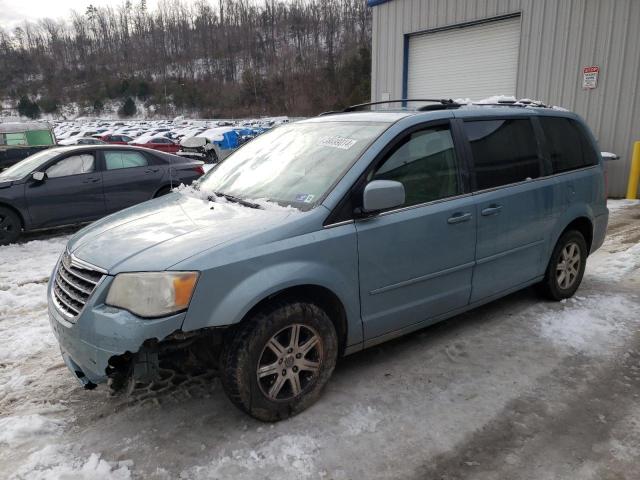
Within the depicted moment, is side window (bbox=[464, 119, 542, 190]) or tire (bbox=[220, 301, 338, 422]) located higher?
side window (bbox=[464, 119, 542, 190])

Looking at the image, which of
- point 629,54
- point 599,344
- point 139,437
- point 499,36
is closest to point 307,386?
point 139,437

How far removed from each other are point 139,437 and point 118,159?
21.3 feet

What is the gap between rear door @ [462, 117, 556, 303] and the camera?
378 cm

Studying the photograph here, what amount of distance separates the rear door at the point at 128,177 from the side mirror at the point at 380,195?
20.5ft

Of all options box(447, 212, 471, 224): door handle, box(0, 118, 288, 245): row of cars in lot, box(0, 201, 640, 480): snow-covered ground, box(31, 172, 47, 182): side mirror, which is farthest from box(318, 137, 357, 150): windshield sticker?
box(31, 172, 47, 182): side mirror

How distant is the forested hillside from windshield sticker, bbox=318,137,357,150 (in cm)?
7146

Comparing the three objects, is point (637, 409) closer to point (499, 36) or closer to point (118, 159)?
point (118, 159)

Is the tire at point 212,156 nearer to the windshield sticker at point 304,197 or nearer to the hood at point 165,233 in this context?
the hood at point 165,233

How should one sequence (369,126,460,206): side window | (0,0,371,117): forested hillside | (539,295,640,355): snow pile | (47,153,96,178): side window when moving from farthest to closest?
(0,0,371,117): forested hillside → (47,153,96,178): side window → (539,295,640,355): snow pile → (369,126,460,206): side window

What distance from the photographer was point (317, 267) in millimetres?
2887

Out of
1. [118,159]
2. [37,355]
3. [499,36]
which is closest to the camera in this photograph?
[37,355]

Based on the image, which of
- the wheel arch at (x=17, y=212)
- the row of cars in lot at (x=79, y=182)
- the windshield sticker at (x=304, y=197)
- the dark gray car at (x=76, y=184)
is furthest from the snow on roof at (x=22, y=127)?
the windshield sticker at (x=304, y=197)

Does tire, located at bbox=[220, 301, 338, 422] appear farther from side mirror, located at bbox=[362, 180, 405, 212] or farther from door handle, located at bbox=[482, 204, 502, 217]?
door handle, located at bbox=[482, 204, 502, 217]

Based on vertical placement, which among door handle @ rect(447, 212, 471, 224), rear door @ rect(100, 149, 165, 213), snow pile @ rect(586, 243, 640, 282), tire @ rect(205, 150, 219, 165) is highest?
door handle @ rect(447, 212, 471, 224)
